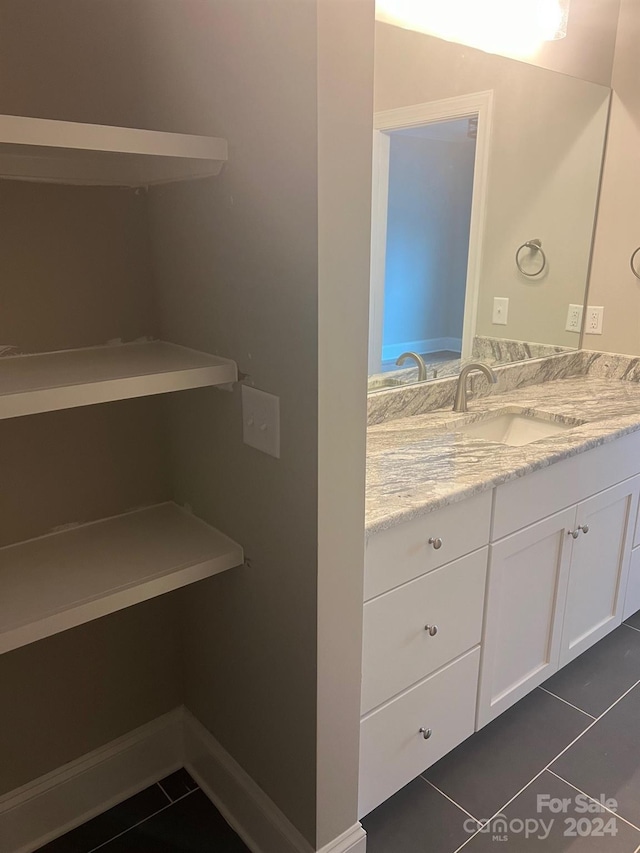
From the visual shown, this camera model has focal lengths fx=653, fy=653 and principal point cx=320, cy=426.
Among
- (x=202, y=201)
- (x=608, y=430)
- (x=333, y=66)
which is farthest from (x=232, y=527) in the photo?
(x=608, y=430)

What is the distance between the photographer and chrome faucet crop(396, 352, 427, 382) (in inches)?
85.8

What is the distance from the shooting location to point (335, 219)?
42.1 inches

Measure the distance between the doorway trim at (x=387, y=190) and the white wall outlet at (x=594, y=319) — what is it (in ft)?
2.28

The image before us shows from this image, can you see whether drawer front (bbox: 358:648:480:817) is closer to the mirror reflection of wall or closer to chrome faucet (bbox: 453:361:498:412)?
chrome faucet (bbox: 453:361:498:412)

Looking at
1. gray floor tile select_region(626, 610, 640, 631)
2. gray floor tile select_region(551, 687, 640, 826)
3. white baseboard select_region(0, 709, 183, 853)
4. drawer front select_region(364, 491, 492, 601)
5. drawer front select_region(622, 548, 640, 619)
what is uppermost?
drawer front select_region(364, 491, 492, 601)

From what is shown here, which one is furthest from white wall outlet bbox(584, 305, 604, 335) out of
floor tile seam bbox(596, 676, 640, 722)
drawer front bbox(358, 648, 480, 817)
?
drawer front bbox(358, 648, 480, 817)

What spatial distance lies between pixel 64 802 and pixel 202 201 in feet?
4.84

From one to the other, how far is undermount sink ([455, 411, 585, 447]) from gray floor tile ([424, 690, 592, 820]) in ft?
2.80

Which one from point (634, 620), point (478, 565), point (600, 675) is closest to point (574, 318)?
point (634, 620)

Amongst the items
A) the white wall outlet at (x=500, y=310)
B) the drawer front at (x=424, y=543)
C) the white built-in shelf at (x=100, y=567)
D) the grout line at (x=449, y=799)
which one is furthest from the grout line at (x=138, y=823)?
the white wall outlet at (x=500, y=310)

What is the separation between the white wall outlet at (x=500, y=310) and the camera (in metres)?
2.50

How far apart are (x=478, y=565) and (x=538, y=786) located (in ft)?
2.17

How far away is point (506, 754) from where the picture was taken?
188 cm

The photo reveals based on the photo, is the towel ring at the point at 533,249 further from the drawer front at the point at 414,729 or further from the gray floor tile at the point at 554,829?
the gray floor tile at the point at 554,829
